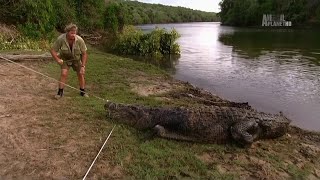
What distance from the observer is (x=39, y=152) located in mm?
5000

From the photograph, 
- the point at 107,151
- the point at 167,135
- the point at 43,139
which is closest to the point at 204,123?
the point at 167,135

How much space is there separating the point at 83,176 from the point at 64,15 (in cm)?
2262

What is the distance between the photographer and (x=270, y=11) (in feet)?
→ 227

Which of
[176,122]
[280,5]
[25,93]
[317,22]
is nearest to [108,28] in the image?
[25,93]

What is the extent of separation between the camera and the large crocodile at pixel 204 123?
5801 millimetres

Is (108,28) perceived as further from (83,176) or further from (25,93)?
(83,176)

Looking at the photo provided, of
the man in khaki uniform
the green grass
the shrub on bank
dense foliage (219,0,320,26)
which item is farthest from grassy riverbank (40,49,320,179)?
dense foliage (219,0,320,26)

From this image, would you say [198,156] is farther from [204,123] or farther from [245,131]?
[245,131]

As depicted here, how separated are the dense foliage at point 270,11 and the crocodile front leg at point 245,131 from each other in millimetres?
59261

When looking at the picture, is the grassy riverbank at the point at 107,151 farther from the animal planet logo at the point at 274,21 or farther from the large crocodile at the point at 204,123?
the animal planet logo at the point at 274,21

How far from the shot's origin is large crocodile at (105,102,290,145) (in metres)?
5.80

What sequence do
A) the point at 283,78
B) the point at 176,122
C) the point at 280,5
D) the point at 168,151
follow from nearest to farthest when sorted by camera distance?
the point at 168,151
the point at 176,122
the point at 283,78
the point at 280,5

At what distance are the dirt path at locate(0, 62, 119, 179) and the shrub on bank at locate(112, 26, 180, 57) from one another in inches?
553

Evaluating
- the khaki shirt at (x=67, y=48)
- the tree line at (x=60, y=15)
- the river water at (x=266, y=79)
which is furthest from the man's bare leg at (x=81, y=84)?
the tree line at (x=60, y=15)
